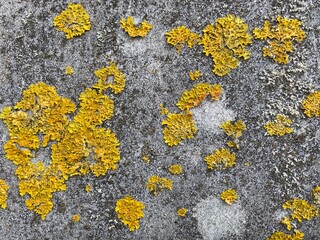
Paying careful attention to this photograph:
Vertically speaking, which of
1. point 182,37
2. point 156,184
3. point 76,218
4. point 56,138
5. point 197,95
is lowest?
point 76,218

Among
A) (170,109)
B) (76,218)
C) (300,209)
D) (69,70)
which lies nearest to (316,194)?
(300,209)

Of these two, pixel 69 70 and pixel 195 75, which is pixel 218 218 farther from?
pixel 69 70

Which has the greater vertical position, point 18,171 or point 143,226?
point 18,171

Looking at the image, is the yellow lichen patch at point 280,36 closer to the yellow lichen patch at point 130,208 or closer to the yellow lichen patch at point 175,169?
the yellow lichen patch at point 175,169

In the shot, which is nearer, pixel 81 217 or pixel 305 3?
pixel 305 3

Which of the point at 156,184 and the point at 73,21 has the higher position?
the point at 73,21

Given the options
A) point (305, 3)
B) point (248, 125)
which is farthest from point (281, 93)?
point (305, 3)

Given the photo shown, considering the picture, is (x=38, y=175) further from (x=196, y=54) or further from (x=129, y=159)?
(x=196, y=54)
